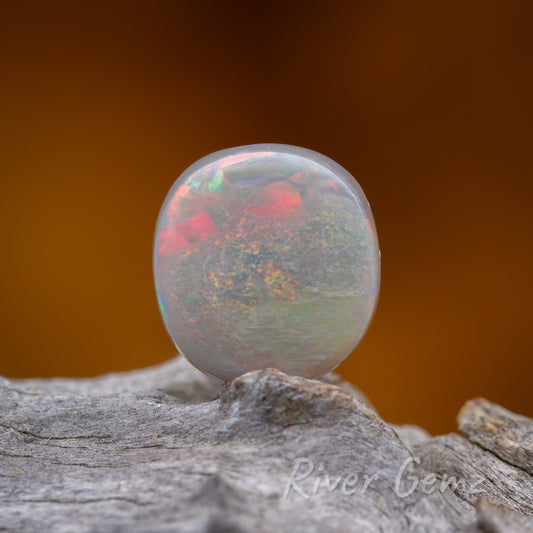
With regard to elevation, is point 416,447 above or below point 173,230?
below

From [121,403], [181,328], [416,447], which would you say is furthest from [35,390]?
[416,447]

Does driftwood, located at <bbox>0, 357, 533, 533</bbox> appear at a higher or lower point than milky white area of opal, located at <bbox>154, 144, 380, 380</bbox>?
lower

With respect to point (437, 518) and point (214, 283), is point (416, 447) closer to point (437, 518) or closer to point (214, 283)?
point (437, 518)

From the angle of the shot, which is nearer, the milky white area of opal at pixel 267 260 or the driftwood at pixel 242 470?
the driftwood at pixel 242 470

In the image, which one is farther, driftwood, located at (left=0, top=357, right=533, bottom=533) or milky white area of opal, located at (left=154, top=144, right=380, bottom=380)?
milky white area of opal, located at (left=154, top=144, right=380, bottom=380)

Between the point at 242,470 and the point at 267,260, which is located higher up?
the point at 267,260
